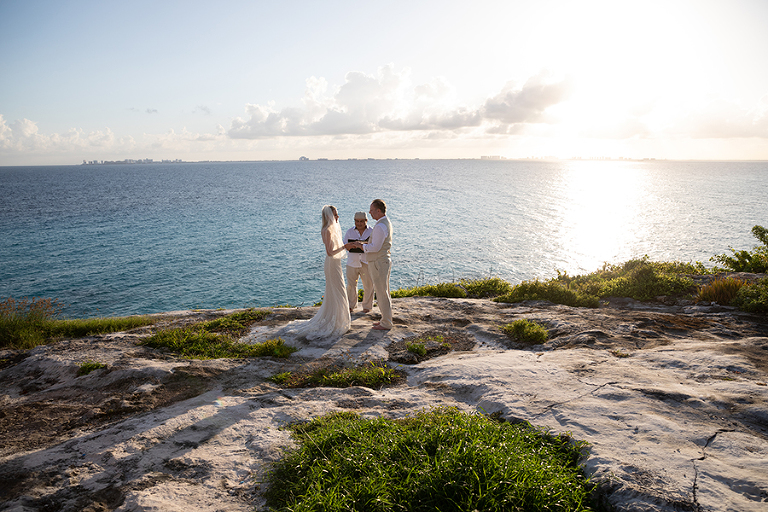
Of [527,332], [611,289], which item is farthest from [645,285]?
[527,332]

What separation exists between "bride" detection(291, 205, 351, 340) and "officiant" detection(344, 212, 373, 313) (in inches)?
34.2

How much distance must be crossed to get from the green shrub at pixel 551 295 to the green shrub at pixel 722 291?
2881 millimetres

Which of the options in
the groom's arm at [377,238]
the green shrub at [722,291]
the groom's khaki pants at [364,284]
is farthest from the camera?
the groom's khaki pants at [364,284]

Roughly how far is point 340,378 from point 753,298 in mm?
11313

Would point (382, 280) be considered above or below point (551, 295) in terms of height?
above

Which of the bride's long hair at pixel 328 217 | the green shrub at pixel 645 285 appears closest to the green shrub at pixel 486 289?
the green shrub at pixel 645 285

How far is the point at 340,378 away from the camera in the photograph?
695 cm

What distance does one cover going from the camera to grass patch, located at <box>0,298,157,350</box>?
939cm

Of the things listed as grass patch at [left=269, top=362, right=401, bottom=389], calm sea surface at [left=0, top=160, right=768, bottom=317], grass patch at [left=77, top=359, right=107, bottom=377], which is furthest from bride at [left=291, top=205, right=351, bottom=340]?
calm sea surface at [left=0, top=160, right=768, bottom=317]

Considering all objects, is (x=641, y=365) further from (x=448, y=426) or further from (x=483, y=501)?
(x=483, y=501)

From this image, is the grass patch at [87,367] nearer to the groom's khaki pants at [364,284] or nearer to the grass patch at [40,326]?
the grass patch at [40,326]

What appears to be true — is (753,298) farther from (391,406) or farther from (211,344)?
(211,344)

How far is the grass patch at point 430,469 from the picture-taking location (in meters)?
3.44

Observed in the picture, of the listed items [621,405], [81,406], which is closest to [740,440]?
[621,405]
